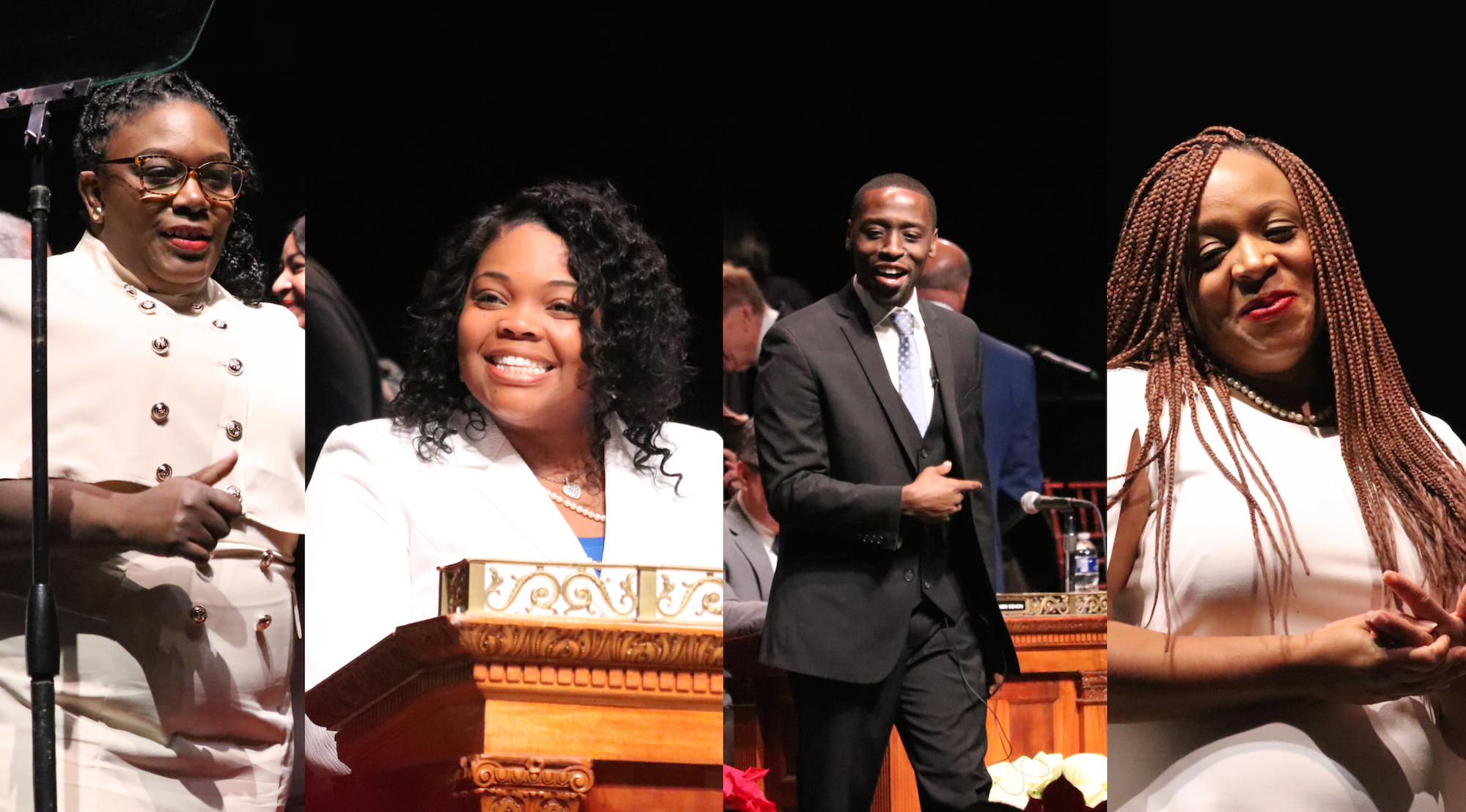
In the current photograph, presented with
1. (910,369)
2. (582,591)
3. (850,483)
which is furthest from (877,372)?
(582,591)

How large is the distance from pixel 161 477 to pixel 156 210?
1.76ft

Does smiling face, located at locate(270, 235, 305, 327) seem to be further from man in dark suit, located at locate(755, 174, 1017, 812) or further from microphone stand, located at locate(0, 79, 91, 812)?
man in dark suit, located at locate(755, 174, 1017, 812)

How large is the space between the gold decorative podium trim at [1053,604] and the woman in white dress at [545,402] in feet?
1.99

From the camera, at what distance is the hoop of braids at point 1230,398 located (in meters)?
3.18

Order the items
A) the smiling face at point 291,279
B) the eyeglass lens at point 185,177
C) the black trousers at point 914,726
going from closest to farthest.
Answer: the black trousers at point 914,726
the eyeglass lens at point 185,177
the smiling face at point 291,279

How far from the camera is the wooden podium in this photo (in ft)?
10.2

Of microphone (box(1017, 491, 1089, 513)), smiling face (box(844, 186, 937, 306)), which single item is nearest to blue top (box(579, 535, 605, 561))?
smiling face (box(844, 186, 937, 306))

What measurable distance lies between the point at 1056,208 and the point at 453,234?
4.05 ft

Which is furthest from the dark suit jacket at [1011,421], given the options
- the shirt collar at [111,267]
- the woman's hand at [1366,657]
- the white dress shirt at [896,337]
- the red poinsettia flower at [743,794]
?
the shirt collar at [111,267]

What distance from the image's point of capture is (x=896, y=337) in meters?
3.21

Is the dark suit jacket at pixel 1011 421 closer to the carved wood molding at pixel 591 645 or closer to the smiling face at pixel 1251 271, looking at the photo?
the smiling face at pixel 1251 271

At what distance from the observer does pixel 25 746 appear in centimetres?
313

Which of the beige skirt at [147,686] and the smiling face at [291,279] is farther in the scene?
the smiling face at [291,279]

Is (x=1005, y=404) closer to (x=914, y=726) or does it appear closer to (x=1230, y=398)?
(x=1230, y=398)
